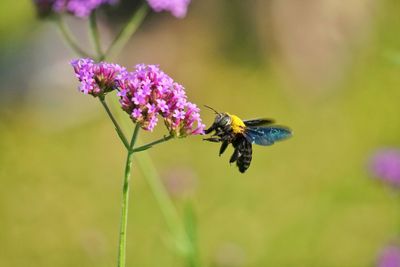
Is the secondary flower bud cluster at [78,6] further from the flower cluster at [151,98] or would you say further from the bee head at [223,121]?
the flower cluster at [151,98]

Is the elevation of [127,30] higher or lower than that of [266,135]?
higher

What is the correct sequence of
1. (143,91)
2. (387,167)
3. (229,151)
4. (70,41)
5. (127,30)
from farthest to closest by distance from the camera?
(229,151) → (387,167) → (127,30) → (70,41) → (143,91)

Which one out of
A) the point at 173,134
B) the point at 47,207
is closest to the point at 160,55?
the point at 47,207

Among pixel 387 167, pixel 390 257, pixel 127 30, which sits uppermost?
pixel 127 30

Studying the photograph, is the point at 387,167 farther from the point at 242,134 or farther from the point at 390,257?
the point at 242,134

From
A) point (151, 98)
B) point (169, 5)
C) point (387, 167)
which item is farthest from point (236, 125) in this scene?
point (387, 167)

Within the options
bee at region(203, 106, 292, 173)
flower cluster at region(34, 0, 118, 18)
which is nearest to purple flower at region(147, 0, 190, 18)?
flower cluster at region(34, 0, 118, 18)

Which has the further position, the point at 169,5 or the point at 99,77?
the point at 169,5
